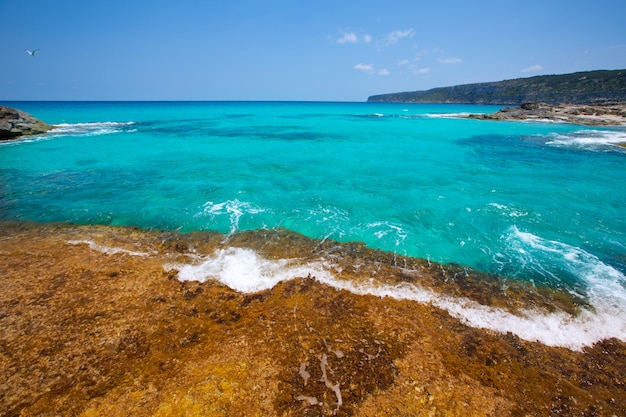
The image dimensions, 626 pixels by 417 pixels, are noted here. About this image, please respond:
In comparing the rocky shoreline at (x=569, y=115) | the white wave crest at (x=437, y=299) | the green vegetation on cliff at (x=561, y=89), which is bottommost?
the white wave crest at (x=437, y=299)

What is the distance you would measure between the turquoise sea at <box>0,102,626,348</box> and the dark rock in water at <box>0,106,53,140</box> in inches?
153

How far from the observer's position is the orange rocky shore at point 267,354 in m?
5.49

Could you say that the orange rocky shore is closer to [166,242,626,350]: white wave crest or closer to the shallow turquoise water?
[166,242,626,350]: white wave crest

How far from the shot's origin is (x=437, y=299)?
339 inches

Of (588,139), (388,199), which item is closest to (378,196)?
(388,199)

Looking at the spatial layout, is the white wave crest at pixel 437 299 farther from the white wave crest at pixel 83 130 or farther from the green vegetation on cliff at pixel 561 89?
the green vegetation on cliff at pixel 561 89

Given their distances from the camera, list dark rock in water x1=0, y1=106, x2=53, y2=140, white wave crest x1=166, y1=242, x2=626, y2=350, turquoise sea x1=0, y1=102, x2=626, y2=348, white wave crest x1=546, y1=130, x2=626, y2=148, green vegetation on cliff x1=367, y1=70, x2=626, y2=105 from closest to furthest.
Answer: white wave crest x1=166, y1=242, x2=626, y2=350, turquoise sea x1=0, y1=102, x2=626, y2=348, white wave crest x1=546, y1=130, x2=626, y2=148, dark rock in water x1=0, y1=106, x2=53, y2=140, green vegetation on cliff x1=367, y1=70, x2=626, y2=105

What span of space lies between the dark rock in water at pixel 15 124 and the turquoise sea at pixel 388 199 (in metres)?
3.88

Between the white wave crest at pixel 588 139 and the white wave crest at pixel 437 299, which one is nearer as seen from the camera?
the white wave crest at pixel 437 299

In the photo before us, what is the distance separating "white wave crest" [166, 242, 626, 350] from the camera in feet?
24.6

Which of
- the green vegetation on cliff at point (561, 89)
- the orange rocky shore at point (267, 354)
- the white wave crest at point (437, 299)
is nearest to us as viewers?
the orange rocky shore at point (267, 354)

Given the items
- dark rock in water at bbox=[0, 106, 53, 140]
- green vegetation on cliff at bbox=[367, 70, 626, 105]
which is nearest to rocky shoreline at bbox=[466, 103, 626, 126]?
green vegetation on cliff at bbox=[367, 70, 626, 105]

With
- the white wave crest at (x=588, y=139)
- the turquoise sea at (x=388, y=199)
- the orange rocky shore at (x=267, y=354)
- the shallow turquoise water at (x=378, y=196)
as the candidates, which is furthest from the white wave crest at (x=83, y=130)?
the white wave crest at (x=588, y=139)

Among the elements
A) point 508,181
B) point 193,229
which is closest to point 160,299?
point 193,229
